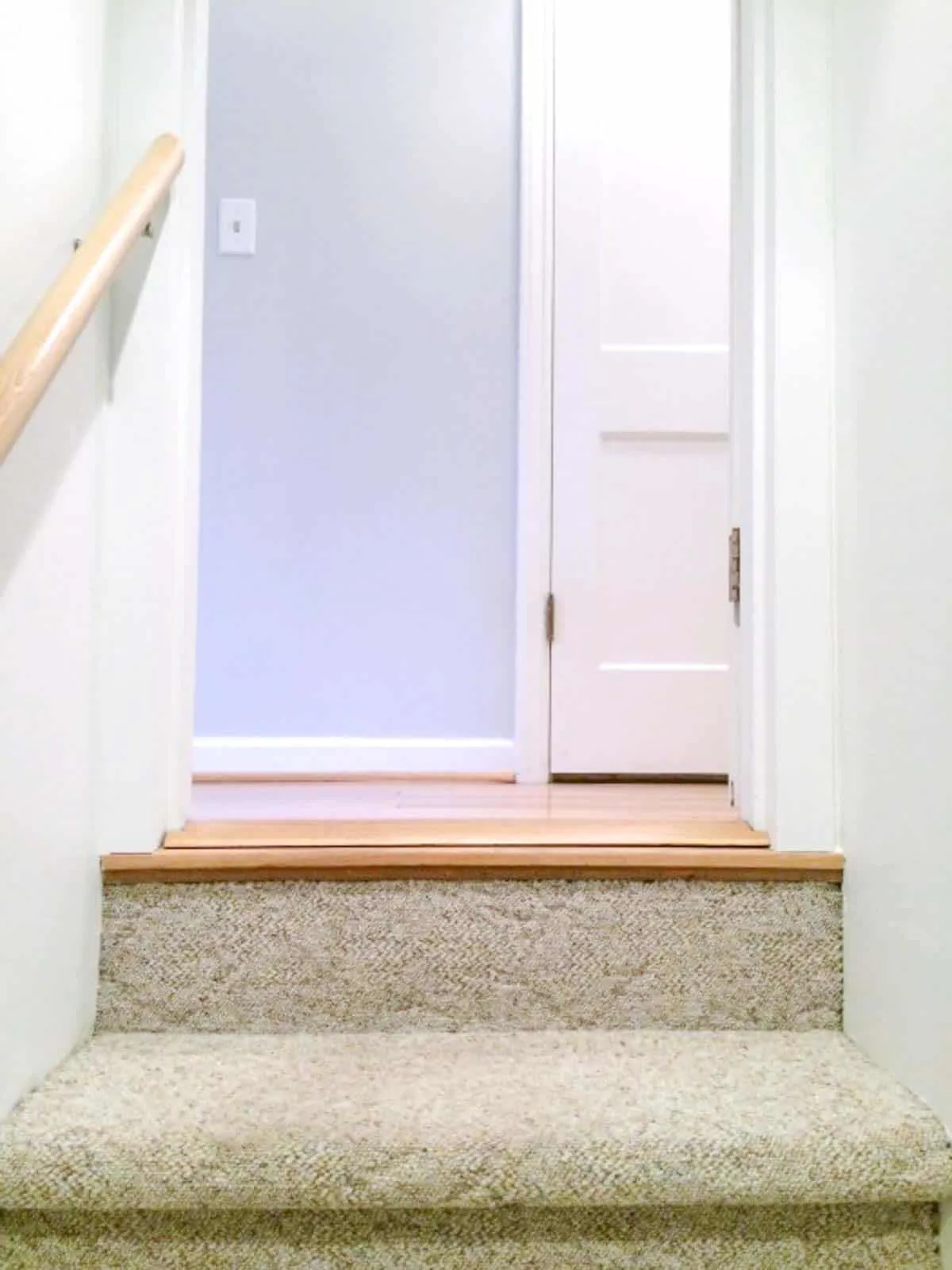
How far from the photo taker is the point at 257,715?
88.6 inches

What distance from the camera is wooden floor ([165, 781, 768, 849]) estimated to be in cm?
128

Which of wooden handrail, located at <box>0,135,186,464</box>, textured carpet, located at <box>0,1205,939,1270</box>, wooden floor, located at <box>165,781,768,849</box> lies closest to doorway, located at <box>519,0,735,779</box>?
wooden floor, located at <box>165,781,768,849</box>

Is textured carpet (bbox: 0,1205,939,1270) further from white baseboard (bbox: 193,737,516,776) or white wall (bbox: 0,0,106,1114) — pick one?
white baseboard (bbox: 193,737,516,776)

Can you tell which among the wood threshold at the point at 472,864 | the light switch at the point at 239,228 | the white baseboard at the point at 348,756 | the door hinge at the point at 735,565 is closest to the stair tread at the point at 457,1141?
the wood threshold at the point at 472,864

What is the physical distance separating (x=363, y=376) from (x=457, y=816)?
43.3 inches

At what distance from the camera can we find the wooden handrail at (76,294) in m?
0.86

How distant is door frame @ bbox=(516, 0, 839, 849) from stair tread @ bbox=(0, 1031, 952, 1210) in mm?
360

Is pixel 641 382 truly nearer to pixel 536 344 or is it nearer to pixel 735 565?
pixel 536 344

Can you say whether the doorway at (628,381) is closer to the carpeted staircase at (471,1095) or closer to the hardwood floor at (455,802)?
the hardwood floor at (455,802)

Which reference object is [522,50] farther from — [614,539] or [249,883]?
[249,883]

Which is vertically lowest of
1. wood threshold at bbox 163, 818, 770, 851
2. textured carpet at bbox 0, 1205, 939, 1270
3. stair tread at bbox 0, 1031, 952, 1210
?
textured carpet at bbox 0, 1205, 939, 1270

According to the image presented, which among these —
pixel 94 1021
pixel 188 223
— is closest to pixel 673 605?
pixel 188 223

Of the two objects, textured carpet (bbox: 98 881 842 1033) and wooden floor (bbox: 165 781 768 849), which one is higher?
wooden floor (bbox: 165 781 768 849)

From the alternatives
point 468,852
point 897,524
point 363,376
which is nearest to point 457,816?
point 468,852
